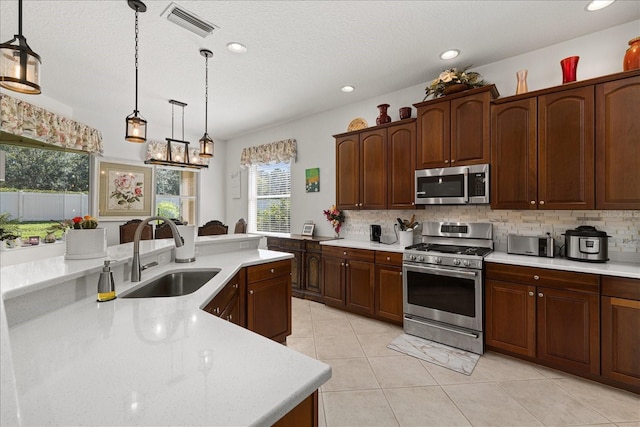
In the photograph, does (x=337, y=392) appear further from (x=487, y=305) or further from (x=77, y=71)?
(x=77, y=71)

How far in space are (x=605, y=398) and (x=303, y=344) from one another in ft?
7.63

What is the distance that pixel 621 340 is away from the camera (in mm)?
2104

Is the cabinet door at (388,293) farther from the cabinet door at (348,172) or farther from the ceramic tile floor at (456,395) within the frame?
the cabinet door at (348,172)

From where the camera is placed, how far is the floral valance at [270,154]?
503cm

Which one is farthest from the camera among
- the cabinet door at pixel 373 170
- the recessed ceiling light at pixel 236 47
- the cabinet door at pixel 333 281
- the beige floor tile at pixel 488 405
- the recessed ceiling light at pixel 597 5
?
the cabinet door at pixel 333 281

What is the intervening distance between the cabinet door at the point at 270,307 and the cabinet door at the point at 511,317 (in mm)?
1848

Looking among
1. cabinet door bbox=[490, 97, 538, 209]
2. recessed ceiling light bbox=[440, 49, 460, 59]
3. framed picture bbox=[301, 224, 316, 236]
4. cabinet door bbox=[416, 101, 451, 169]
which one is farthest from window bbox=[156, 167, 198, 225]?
cabinet door bbox=[490, 97, 538, 209]

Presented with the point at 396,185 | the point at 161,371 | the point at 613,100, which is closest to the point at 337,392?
the point at 161,371

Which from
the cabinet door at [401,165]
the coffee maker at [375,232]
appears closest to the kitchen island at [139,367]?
the cabinet door at [401,165]

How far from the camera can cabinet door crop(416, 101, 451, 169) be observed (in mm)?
3102

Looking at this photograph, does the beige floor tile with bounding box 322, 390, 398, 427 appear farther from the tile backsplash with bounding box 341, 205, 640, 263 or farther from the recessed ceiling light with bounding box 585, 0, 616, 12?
the recessed ceiling light with bounding box 585, 0, 616, 12

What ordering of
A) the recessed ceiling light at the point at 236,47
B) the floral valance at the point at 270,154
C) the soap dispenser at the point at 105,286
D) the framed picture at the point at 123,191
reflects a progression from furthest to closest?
the floral valance at the point at 270,154 < the framed picture at the point at 123,191 < the recessed ceiling light at the point at 236,47 < the soap dispenser at the point at 105,286

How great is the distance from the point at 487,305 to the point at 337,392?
156cm

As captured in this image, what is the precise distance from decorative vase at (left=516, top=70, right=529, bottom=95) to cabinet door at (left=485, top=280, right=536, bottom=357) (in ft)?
5.91
